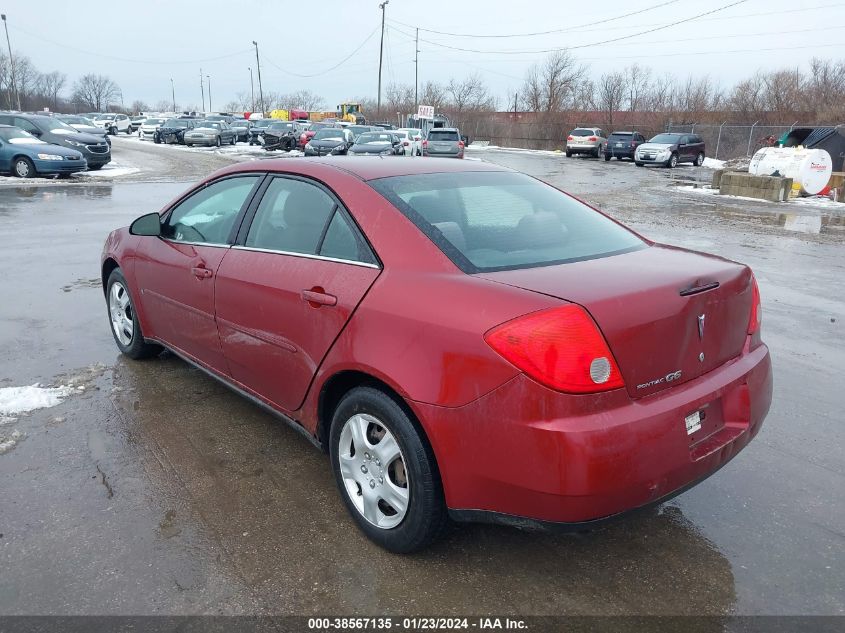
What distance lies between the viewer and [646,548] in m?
2.91

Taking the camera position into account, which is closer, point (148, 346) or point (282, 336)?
point (282, 336)

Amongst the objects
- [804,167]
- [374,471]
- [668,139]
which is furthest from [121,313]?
[668,139]

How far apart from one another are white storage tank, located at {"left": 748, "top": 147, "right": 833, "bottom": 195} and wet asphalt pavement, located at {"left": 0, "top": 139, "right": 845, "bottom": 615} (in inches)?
641

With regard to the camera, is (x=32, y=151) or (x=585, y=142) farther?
(x=585, y=142)

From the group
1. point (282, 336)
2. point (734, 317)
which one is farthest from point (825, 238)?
point (282, 336)

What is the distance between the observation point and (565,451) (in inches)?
86.7

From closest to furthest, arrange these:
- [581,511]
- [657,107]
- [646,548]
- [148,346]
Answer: [581,511] < [646,548] < [148,346] < [657,107]

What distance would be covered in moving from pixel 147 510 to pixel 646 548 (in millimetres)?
2261

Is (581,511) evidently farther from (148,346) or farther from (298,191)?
(148,346)

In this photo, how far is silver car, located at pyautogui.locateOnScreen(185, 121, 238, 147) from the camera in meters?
38.9

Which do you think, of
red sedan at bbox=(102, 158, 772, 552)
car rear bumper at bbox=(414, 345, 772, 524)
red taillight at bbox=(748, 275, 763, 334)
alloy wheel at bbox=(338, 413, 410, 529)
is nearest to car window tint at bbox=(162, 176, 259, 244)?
red sedan at bbox=(102, 158, 772, 552)

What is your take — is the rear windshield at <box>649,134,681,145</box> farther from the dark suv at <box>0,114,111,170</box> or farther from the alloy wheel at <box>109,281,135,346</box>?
the alloy wheel at <box>109,281,135,346</box>

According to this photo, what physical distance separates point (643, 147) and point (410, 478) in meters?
35.1

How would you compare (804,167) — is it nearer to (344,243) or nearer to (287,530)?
(344,243)
